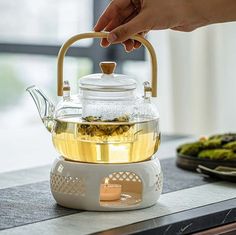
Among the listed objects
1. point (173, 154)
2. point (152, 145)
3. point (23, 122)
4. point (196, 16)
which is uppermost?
point (196, 16)

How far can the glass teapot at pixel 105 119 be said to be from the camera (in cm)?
145

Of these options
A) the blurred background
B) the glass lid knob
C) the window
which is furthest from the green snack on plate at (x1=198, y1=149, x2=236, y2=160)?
the window

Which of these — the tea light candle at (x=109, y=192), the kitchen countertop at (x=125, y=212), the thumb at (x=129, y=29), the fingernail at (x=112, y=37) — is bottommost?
the kitchen countertop at (x=125, y=212)

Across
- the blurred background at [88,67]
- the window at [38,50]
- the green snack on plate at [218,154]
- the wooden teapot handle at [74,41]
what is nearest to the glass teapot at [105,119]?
the wooden teapot handle at [74,41]

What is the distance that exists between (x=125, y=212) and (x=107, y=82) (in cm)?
27

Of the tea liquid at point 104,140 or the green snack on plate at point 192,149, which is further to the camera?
the green snack on plate at point 192,149

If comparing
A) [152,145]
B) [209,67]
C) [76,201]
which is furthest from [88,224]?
[209,67]

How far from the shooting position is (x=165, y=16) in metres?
1.48

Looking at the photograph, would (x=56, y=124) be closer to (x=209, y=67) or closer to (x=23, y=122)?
(x=209, y=67)

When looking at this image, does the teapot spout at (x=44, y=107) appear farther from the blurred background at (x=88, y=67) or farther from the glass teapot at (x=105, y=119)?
the blurred background at (x=88, y=67)

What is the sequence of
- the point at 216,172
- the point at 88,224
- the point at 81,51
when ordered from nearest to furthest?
the point at 88,224
the point at 216,172
the point at 81,51

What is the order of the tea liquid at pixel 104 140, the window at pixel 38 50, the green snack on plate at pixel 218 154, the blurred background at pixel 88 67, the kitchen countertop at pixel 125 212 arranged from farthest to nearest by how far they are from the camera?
the window at pixel 38 50, the blurred background at pixel 88 67, the green snack on plate at pixel 218 154, the tea liquid at pixel 104 140, the kitchen countertop at pixel 125 212

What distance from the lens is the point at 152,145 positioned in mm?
1503

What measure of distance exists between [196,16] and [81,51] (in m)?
2.73
